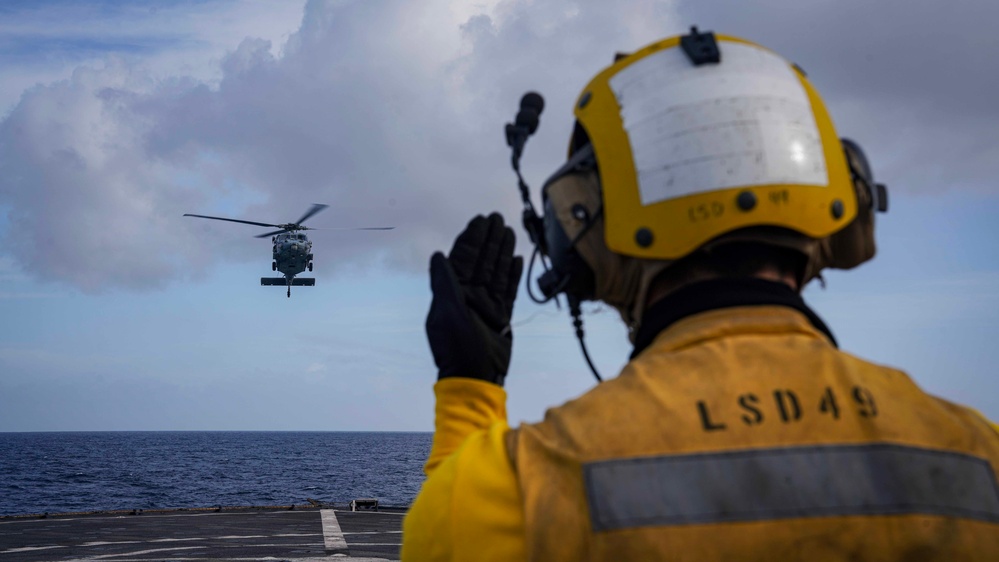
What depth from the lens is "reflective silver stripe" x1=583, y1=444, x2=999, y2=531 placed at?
73.0 inches

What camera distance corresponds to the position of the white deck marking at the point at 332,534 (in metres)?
18.7

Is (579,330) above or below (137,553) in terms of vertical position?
above

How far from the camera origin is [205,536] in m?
21.8

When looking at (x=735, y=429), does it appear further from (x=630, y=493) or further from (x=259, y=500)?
(x=259, y=500)

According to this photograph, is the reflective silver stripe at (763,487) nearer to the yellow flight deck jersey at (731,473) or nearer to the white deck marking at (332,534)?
the yellow flight deck jersey at (731,473)

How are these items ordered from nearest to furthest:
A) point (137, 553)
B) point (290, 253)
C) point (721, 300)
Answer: point (721, 300) < point (137, 553) < point (290, 253)

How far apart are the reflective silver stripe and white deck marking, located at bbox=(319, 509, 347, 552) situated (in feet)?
56.3

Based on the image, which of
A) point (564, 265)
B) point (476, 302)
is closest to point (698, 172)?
point (564, 265)

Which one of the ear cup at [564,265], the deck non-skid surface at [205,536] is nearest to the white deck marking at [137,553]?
the deck non-skid surface at [205,536]

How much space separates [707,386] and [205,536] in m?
22.2

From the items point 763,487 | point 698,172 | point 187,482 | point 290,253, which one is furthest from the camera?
point 187,482

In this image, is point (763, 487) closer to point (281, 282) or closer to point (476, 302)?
point (476, 302)

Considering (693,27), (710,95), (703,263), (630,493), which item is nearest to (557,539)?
(630,493)

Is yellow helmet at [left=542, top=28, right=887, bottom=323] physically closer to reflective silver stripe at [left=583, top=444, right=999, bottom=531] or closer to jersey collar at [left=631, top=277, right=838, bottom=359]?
jersey collar at [left=631, top=277, right=838, bottom=359]
